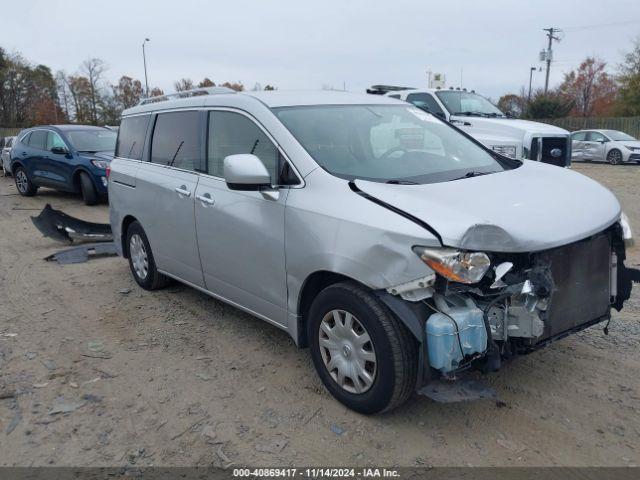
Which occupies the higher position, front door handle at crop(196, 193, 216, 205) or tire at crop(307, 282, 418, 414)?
front door handle at crop(196, 193, 216, 205)

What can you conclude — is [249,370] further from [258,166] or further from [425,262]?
[425,262]

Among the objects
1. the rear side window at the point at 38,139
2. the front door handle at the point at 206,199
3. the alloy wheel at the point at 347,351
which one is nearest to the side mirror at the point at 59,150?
the rear side window at the point at 38,139

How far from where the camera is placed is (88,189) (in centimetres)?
1197

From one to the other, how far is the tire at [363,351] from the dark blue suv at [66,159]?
9.69 meters

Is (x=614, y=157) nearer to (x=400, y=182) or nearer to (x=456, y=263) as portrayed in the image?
(x=400, y=182)

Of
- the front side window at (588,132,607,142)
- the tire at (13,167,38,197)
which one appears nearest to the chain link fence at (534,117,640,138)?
the front side window at (588,132,607,142)

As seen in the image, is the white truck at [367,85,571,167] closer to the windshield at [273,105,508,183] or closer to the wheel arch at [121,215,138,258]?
the windshield at [273,105,508,183]

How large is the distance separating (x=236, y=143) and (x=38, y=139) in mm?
11124

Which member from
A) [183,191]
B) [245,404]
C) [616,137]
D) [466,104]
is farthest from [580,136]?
[245,404]

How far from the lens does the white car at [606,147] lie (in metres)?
20.6

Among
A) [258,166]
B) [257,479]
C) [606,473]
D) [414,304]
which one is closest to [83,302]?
[258,166]

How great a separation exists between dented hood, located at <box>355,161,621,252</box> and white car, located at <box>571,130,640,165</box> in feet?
61.8

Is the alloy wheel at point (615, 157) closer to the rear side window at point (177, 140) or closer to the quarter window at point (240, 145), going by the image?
the rear side window at point (177, 140)

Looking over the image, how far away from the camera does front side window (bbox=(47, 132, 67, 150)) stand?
1257cm
